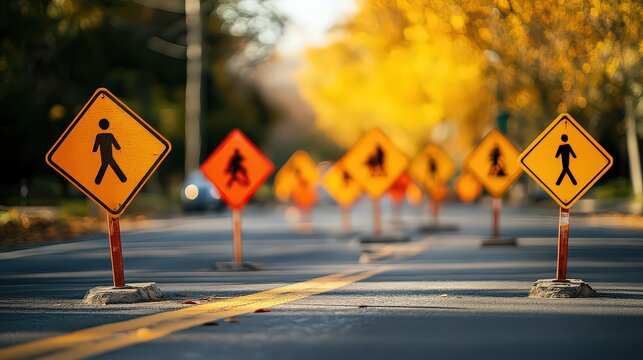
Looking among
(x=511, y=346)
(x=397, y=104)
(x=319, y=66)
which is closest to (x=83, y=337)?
(x=511, y=346)

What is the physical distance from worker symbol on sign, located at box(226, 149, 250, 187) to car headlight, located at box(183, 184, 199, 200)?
91.5 ft

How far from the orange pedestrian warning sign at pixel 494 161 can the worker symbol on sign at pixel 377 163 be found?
1.74 meters

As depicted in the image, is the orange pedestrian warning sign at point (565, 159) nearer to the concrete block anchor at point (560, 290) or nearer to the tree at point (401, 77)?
the concrete block anchor at point (560, 290)

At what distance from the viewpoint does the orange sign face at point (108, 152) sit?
13055mm

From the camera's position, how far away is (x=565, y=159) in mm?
14180

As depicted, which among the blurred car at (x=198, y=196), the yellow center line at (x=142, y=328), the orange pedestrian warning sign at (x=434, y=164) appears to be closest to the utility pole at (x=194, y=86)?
the blurred car at (x=198, y=196)

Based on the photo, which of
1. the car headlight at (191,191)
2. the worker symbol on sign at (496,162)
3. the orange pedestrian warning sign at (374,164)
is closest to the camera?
the worker symbol on sign at (496,162)

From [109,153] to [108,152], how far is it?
0.01 meters

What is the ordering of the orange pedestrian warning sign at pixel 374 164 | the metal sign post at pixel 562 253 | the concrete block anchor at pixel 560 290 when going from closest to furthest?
the concrete block anchor at pixel 560 290, the metal sign post at pixel 562 253, the orange pedestrian warning sign at pixel 374 164

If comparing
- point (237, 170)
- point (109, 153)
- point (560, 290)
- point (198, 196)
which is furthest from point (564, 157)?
point (198, 196)

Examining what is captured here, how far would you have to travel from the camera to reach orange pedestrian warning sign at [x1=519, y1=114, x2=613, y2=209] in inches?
557

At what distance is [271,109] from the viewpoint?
69875mm

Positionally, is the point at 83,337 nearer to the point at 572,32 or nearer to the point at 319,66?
the point at 572,32

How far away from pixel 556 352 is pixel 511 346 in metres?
0.41
